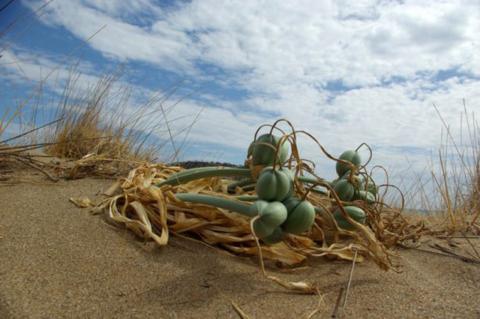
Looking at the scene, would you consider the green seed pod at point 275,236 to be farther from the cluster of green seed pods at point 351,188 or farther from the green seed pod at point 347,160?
the green seed pod at point 347,160

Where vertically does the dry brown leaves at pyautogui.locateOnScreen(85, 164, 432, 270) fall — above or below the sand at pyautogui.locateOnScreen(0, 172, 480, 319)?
above

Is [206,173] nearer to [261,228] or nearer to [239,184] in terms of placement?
[239,184]

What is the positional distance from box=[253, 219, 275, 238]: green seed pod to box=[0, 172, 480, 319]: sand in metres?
0.17

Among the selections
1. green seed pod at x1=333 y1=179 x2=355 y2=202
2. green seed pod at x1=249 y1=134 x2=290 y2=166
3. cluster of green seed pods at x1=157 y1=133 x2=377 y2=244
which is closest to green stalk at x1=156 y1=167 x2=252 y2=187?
cluster of green seed pods at x1=157 y1=133 x2=377 y2=244

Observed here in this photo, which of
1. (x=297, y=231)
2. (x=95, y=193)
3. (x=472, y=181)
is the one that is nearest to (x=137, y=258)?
(x=297, y=231)

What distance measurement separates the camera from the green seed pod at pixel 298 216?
92cm

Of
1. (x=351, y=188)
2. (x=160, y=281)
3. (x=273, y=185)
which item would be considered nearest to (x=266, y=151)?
(x=273, y=185)

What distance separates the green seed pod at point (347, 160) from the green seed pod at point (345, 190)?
5 cm

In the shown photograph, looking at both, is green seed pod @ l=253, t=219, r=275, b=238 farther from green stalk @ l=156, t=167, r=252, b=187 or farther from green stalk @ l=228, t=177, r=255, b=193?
green stalk @ l=228, t=177, r=255, b=193

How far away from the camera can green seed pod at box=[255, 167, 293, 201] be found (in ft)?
3.02

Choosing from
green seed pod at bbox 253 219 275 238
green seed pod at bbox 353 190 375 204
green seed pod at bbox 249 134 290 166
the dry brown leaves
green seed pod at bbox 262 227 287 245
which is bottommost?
the dry brown leaves

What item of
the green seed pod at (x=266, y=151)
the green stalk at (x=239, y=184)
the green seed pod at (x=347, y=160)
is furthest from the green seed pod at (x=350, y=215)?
the green stalk at (x=239, y=184)

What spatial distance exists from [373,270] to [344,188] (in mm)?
271

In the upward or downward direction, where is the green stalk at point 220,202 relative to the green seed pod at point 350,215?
downward
